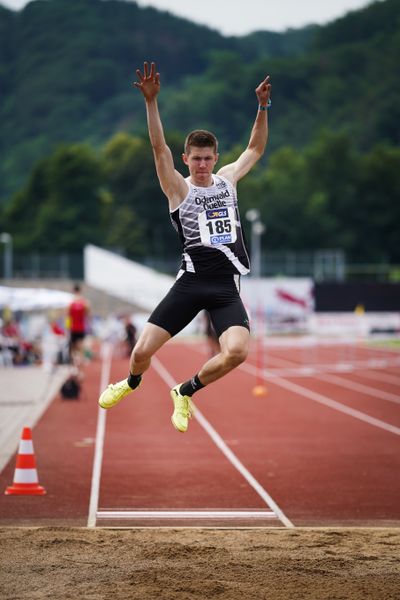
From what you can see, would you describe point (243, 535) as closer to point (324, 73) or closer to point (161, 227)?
point (161, 227)

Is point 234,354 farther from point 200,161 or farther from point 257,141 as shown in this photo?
point 257,141

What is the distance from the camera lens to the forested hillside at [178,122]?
9619cm

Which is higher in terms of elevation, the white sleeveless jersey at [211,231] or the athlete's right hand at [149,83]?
the athlete's right hand at [149,83]

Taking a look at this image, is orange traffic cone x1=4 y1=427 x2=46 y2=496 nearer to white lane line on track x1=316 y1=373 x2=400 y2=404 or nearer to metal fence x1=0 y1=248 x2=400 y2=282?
white lane line on track x1=316 y1=373 x2=400 y2=404

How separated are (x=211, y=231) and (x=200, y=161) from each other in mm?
470

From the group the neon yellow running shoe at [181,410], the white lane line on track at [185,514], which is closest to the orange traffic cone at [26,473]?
the white lane line on track at [185,514]

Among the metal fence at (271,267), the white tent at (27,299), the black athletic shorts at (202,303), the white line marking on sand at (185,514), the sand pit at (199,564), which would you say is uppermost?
the metal fence at (271,267)

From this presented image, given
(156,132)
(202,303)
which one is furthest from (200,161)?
(202,303)

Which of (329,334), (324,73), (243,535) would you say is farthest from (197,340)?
(324,73)

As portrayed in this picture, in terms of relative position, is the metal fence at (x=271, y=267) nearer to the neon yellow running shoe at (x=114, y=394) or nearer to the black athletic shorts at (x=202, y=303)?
the neon yellow running shoe at (x=114, y=394)

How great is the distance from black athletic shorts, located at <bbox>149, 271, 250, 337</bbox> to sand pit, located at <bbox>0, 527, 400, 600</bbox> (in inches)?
56.7

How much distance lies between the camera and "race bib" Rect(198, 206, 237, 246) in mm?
7461

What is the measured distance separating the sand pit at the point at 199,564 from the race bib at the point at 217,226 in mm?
2026

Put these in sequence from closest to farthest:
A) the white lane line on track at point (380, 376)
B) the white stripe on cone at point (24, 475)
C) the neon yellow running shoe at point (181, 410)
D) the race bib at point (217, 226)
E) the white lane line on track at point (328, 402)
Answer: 1. the race bib at point (217, 226)
2. the neon yellow running shoe at point (181, 410)
3. the white stripe on cone at point (24, 475)
4. the white lane line on track at point (328, 402)
5. the white lane line on track at point (380, 376)
